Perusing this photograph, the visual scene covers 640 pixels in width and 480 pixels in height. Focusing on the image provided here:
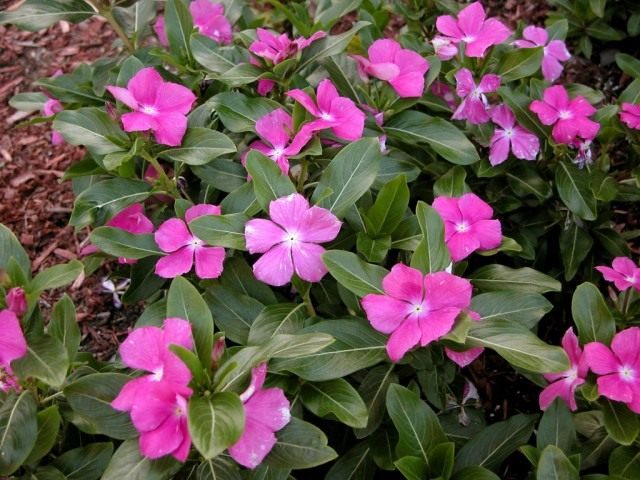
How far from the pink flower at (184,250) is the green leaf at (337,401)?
41 centimetres

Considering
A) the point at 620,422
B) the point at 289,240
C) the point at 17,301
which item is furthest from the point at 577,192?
the point at 17,301

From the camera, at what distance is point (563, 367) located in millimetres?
1501

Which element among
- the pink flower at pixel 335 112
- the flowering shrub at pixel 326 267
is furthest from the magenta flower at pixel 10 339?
the pink flower at pixel 335 112

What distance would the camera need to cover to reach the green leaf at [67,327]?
1792 millimetres

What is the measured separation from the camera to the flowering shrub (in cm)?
152

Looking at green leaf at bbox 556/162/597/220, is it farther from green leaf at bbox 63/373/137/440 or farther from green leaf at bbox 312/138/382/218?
green leaf at bbox 63/373/137/440

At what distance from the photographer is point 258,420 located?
1436 mm

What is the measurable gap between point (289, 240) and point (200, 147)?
1.59 feet

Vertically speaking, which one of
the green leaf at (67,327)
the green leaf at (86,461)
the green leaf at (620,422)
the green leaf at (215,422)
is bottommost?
the green leaf at (620,422)

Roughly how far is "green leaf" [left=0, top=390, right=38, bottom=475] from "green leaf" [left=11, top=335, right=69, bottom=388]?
0.44 ft

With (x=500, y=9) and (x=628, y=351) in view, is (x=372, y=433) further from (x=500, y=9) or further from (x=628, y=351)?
(x=500, y=9)

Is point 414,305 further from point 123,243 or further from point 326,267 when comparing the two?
point 123,243

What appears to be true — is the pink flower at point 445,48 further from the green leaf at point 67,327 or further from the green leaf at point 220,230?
the green leaf at point 67,327

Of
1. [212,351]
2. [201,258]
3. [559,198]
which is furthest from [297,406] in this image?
[559,198]
